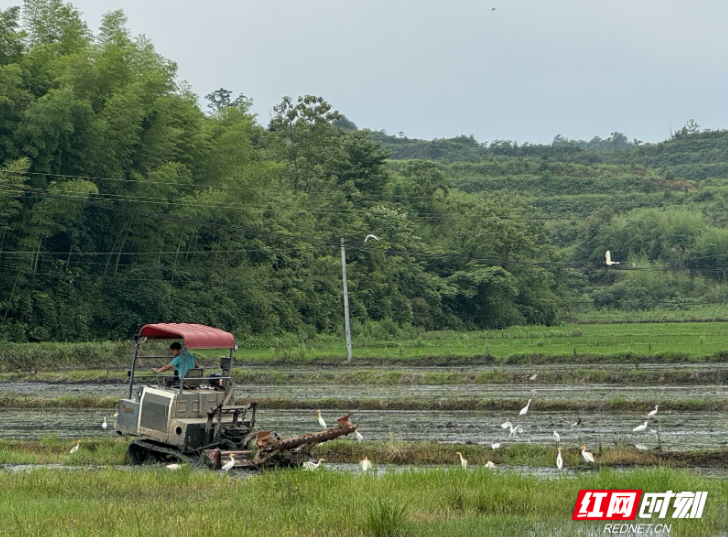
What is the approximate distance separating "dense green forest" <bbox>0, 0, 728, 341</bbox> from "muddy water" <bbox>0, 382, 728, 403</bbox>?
33.1 feet

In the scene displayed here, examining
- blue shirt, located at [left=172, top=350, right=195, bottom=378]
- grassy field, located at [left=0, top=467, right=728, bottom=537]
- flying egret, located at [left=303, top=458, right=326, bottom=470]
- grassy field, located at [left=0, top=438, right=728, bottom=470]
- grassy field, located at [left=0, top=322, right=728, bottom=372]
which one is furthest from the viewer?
grassy field, located at [left=0, top=322, right=728, bottom=372]

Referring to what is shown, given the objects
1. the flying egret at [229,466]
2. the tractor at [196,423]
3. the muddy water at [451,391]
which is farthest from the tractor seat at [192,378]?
the muddy water at [451,391]

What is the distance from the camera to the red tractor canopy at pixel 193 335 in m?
12.5

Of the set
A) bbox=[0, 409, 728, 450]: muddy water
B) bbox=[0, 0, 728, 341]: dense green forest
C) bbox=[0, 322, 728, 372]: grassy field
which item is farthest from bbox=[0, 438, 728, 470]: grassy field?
bbox=[0, 0, 728, 341]: dense green forest

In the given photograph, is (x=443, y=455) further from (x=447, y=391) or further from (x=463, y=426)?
(x=447, y=391)

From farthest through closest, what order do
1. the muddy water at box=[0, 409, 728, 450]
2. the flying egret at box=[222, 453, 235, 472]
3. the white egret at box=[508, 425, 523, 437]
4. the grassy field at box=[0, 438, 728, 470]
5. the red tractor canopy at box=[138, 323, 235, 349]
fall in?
1. the muddy water at box=[0, 409, 728, 450]
2. the white egret at box=[508, 425, 523, 437]
3. the grassy field at box=[0, 438, 728, 470]
4. the red tractor canopy at box=[138, 323, 235, 349]
5. the flying egret at box=[222, 453, 235, 472]

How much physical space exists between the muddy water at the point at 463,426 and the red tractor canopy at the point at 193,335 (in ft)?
12.6

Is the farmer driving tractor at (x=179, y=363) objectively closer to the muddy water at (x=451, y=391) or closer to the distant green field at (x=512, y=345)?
the muddy water at (x=451, y=391)

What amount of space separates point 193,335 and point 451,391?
1410cm

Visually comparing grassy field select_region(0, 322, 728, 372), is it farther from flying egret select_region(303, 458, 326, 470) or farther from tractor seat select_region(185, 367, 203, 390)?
flying egret select_region(303, 458, 326, 470)

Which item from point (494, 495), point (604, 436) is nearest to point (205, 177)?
point (604, 436)

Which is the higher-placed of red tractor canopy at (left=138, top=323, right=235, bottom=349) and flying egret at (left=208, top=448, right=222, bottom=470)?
red tractor canopy at (left=138, top=323, right=235, bottom=349)

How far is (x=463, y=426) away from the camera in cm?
1844

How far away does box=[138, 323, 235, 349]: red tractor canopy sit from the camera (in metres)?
12.5
